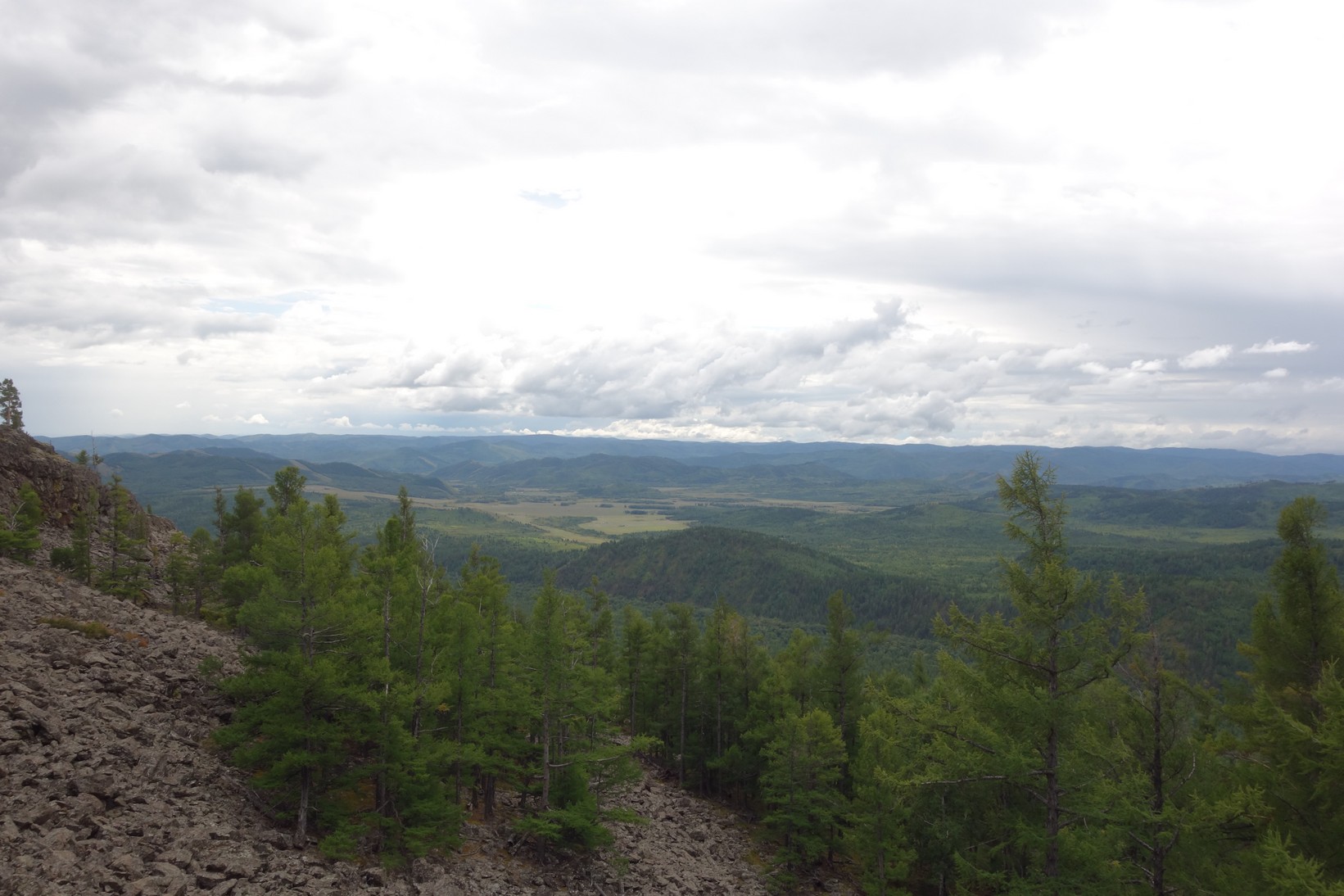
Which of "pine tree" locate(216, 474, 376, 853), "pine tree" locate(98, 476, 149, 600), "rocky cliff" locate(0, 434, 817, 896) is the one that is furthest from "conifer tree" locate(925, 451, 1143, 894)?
"pine tree" locate(98, 476, 149, 600)

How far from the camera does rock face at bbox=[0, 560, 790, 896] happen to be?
1741 cm

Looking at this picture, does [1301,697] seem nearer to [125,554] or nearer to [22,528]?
[22,528]

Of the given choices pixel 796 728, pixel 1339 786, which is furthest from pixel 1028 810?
pixel 1339 786

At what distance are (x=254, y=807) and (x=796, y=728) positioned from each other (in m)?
24.3

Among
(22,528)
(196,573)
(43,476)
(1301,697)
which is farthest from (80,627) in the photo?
(1301,697)

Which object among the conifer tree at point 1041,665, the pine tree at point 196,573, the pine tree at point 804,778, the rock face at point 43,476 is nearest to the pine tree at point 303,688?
the conifer tree at point 1041,665

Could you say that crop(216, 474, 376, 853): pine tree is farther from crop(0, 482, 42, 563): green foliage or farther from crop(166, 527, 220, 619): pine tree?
crop(166, 527, 220, 619): pine tree

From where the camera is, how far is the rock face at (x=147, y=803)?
17.4m

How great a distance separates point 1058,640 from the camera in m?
16.1

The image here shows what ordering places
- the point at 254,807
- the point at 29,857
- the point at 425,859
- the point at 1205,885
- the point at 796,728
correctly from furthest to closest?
the point at 796,728
the point at 425,859
the point at 254,807
the point at 1205,885
the point at 29,857

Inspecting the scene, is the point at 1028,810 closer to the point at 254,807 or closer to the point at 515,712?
the point at 515,712

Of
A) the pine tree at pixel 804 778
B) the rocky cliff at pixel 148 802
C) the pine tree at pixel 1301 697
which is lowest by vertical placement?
the pine tree at pixel 804 778

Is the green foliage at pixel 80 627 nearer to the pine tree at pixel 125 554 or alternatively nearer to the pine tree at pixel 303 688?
the pine tree at pixel 303 688

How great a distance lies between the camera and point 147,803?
66.3ft
